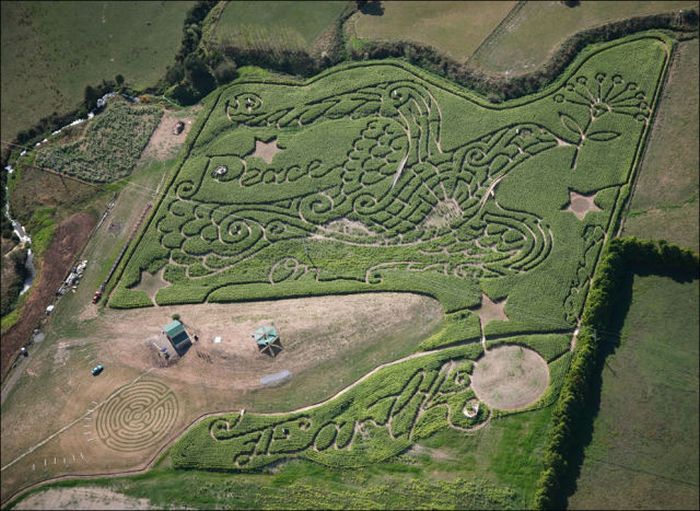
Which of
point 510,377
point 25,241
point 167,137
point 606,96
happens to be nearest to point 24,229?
point 25,241

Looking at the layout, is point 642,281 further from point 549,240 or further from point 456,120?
point 456,120

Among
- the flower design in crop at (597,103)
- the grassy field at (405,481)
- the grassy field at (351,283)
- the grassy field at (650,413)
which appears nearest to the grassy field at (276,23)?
the grassy field at (351,283)

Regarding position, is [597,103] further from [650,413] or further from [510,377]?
[650,413]

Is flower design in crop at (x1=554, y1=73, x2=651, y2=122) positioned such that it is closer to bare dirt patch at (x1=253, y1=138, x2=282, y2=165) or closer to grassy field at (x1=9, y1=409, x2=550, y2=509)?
bare dirt patch at (x1=253, y1=138, x2=282, y2=165)

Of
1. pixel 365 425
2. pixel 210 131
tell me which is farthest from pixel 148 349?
pixel 210 131

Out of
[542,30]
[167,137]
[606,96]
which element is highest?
[542,30]

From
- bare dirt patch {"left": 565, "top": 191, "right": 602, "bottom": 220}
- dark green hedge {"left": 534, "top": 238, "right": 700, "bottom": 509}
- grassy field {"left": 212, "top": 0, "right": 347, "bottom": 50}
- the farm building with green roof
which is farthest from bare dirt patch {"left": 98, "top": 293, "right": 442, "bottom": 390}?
grassy field {"left": 212, "top": 0, "right": 347, "bottom": 50}
